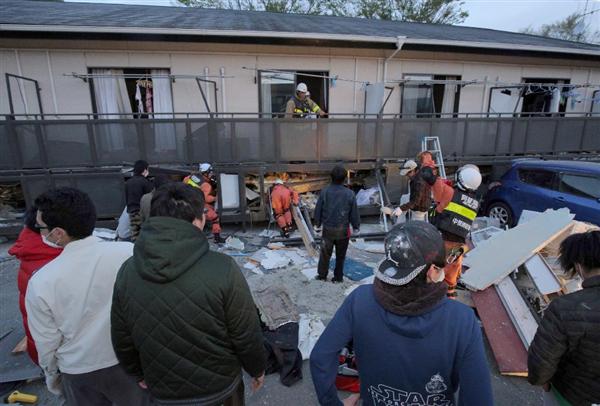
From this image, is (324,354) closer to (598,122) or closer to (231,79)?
(231,79)

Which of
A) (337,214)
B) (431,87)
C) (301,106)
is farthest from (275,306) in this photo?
(431,87)

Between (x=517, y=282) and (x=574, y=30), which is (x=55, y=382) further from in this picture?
(x=574, y=30)

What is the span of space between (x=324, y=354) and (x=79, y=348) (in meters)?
1.33

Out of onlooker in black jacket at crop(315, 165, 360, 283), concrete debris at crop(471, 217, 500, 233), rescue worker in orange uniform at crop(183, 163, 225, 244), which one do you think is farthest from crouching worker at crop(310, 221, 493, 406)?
concrete debris at crop(471, 217, 500, 233)

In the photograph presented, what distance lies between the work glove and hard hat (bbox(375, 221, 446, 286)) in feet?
6.34

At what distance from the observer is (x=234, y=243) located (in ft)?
20.9

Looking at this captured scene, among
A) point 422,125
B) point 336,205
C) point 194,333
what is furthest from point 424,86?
point 194,333

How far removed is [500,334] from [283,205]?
4114 mm

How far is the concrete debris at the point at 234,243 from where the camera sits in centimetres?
621

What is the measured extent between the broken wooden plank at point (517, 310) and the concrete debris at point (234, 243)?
4.24m

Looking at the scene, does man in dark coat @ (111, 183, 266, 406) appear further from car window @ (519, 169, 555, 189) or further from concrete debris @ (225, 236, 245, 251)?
car window @ (519, 169, 555, 189)

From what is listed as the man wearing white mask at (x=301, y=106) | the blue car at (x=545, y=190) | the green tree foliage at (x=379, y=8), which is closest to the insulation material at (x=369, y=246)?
the man wearing white mask at (x=301, y=106)

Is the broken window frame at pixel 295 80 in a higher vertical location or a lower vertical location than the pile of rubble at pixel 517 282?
higher

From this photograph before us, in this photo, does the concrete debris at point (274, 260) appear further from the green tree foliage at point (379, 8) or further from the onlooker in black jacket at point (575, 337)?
the green tree foliage at point (379, 8)
